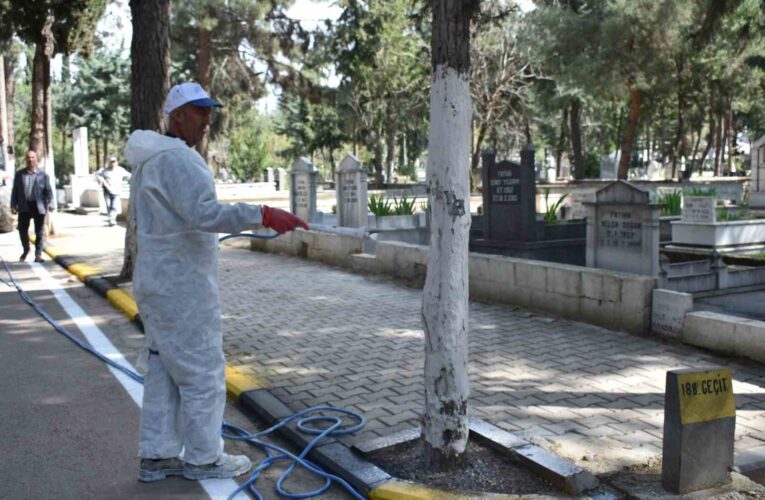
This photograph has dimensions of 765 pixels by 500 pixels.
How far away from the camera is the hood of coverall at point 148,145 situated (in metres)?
3.97

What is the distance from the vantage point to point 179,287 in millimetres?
3971

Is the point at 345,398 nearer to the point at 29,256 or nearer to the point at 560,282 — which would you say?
the point at 560,282

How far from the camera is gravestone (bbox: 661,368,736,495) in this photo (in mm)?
3842

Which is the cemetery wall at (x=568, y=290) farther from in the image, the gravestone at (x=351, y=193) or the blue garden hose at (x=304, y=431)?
the gravestone at (x=351, y=193)

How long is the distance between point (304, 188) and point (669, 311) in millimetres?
10202

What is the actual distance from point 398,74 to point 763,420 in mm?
33575

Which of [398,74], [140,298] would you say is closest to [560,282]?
[140,298]

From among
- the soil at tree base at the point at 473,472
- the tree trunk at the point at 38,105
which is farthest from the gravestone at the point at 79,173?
the soil at tree base at the point at 473,472

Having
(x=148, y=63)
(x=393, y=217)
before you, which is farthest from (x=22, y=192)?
(x=393, y=217)

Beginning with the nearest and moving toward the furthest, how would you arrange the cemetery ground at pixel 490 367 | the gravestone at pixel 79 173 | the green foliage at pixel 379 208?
the cemetery ground at pixel 490 367
the green foliage at pixel 379 208
the gravestone at pixel 79 173

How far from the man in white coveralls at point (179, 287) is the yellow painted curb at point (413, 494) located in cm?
95

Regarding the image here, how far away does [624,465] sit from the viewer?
14.1 feet

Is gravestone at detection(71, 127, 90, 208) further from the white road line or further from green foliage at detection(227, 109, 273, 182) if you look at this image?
green foliage at detection(227, 109, 273, 182)

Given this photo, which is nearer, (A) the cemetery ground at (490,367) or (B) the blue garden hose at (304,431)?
(B) the blue garden hose at (304,431)
